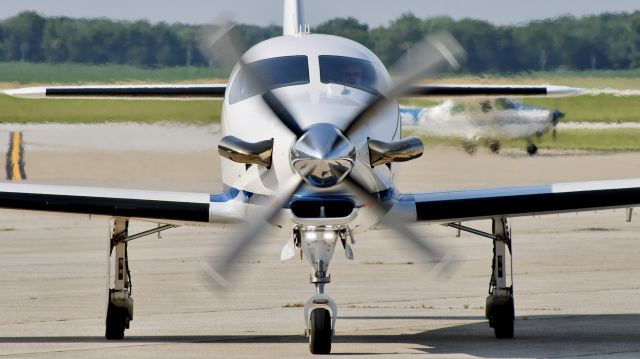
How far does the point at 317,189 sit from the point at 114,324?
3551 mm

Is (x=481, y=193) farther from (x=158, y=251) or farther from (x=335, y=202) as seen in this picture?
(x=158, y=251)

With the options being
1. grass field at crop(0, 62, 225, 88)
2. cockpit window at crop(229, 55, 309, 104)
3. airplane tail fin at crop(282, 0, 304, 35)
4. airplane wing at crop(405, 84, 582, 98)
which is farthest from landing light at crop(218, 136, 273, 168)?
grass field at crop(0, 62, 225, 88)

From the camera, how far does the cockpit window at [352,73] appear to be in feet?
41.7

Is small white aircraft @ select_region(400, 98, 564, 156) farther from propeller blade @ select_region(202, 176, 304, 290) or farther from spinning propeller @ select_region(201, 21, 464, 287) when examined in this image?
propeller blade @ select_region(202, 176, 304, 290)

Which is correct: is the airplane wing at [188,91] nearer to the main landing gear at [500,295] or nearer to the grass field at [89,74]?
the main landing gear at [500,295]

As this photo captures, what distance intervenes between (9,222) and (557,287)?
51.9 feet

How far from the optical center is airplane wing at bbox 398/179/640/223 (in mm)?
13016

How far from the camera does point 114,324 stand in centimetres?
1398

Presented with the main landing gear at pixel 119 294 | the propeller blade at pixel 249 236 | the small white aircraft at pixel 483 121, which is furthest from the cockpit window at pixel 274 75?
the small white aircraft at pixel 483 121

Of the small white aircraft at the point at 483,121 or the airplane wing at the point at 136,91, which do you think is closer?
the airplane wing at the point at 136,91

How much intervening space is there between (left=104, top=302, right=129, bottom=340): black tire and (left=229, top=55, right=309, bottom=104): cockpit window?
2499 millimetres

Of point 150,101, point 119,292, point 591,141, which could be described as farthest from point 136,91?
point 591,141

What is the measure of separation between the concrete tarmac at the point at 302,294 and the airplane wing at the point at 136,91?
1.68 metres

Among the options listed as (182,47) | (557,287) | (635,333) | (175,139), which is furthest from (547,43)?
(635,333)
